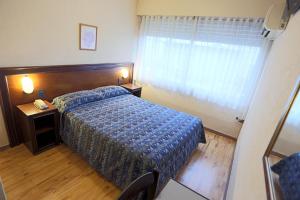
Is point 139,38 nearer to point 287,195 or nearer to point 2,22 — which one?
point 2,22

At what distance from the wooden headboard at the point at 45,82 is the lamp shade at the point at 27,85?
45 millimetres

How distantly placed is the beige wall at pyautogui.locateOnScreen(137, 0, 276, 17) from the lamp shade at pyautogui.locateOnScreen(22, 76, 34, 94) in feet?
8.14

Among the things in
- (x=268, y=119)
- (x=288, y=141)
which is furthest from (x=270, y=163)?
(x=268, y=119)

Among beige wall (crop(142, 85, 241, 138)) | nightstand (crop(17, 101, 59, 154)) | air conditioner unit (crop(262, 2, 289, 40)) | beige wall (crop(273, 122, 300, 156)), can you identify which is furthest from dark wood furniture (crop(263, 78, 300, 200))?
beige wall (crop(142, 85, 241, 138))

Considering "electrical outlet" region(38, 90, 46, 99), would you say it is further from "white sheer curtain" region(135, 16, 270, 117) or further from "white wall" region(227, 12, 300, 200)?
"white wall" region(227, 12, 300, 200)

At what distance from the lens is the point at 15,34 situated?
6.70 ft

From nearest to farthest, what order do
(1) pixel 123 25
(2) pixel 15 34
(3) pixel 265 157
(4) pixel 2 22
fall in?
(3) pixel 265 157 → (4) pixel 2 22 → (2) pixel 15 34 → (1) pixel 123 25

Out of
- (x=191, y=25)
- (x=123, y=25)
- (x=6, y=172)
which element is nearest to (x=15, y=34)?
(x=6, y=172)

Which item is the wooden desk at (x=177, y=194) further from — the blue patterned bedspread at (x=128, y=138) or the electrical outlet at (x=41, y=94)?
the electrical outlet at (x=41, y=94)

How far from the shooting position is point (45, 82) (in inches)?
96.2

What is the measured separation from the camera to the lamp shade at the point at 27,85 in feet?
7.14

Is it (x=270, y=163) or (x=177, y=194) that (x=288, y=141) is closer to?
(x=270, y=163)

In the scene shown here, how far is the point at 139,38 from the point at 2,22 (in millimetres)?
2400

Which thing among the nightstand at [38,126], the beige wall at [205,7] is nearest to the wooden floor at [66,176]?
the nightstand at [38,126]
